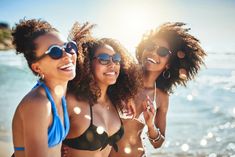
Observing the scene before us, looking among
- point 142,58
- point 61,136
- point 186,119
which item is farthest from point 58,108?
point 186,119

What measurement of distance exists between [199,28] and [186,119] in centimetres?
939

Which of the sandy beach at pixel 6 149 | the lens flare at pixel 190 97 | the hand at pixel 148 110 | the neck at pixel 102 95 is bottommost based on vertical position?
the lens flare at pixel 190 97

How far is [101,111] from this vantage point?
139 inches

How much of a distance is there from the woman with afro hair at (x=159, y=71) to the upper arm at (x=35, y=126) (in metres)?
1.74

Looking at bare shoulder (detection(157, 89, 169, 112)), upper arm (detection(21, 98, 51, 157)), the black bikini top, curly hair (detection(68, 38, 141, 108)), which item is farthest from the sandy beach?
upper arm (detection(21, 98, 51, 157))

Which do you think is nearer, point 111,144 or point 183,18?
point 111,144

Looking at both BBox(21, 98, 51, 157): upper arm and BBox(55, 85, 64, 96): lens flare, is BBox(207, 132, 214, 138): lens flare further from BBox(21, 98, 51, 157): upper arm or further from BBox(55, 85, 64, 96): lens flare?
BBox(21, 98, 51, 157): upper arm

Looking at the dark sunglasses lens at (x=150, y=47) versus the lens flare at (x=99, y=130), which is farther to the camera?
the dark sunglasses lens at (x=150, y=47)

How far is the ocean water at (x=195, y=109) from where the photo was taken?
861 centimetres

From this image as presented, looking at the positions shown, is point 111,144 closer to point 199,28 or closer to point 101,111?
point 101,111

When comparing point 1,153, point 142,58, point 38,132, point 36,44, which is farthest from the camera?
point 1,153

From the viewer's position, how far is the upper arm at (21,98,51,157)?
2.55 metres

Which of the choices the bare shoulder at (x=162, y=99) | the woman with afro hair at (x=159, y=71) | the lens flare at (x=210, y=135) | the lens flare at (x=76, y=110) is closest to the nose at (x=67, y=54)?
the lens flare at (x=76, y=110)

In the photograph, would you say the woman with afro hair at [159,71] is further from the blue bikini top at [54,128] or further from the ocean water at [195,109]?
the ocean water at [195,109]
